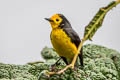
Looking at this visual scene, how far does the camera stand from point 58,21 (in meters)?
1.03

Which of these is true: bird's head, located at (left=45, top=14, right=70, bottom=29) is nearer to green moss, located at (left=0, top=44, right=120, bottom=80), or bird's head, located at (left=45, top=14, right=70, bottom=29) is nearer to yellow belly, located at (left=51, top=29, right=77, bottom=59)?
yellow belly, located at (left=51, top=29, right=77, bottom=59)

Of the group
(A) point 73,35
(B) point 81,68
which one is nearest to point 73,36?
(A) point 73,35

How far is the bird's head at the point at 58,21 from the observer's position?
102cm

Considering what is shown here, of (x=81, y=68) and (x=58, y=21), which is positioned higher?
(x=58, y=21)

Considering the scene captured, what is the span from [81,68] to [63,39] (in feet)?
0.44

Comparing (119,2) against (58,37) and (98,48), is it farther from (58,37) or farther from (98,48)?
(98,48)

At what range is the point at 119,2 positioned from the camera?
0.43 m

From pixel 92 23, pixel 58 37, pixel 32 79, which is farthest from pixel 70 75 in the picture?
pixel 92 23

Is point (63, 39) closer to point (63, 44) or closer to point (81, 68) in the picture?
point (63, 44)

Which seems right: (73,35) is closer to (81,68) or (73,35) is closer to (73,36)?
(73,36)

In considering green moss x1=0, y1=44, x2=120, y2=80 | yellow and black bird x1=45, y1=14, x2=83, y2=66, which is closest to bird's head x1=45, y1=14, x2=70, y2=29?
yellow and black bird x1=45, y1=14, x2=83, y2=66

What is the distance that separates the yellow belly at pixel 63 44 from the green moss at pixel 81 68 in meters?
0.05

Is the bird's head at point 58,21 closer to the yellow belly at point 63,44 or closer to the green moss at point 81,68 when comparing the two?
the yellow belly at point 63,44

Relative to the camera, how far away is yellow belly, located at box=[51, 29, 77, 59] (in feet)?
3.31
